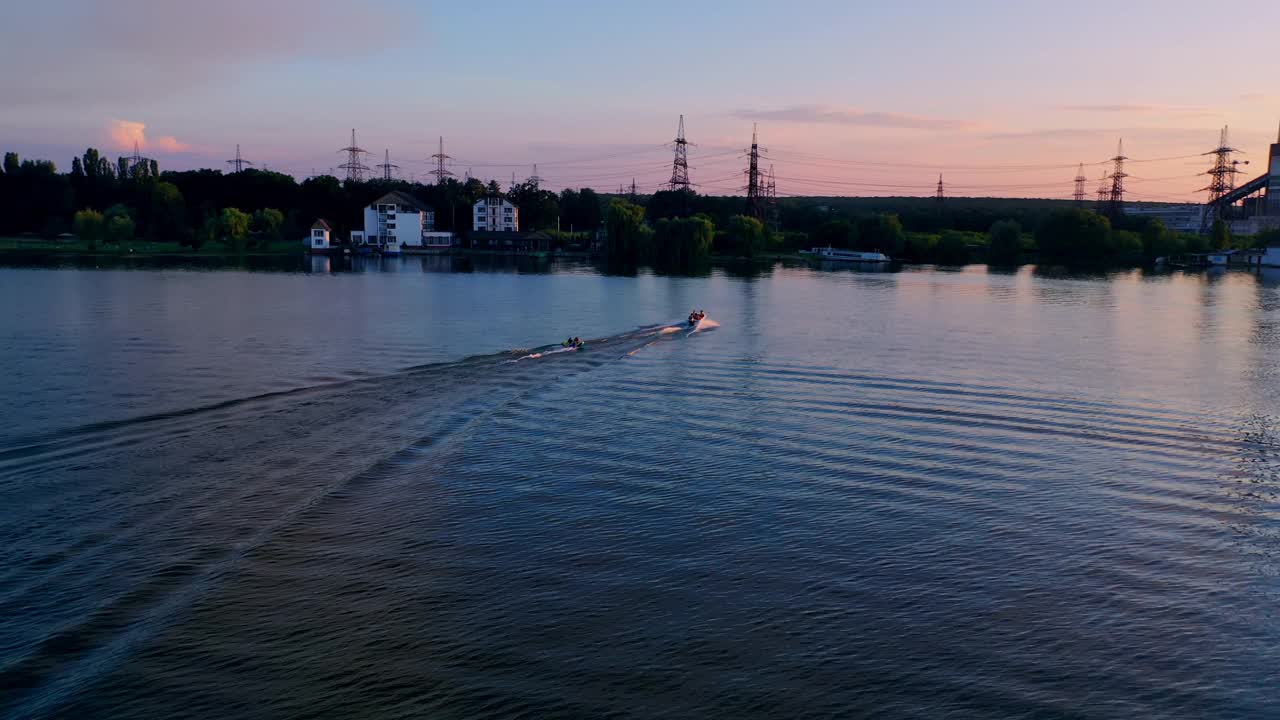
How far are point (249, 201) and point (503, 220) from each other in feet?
160

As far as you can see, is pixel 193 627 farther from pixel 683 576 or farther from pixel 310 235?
pixel 310 235

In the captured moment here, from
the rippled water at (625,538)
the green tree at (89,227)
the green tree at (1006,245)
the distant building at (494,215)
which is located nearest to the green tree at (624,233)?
the distant building at (494,215)

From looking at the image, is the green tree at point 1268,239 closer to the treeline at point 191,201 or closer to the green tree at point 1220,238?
the green tree at point 1220,238

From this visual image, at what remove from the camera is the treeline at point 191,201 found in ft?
534

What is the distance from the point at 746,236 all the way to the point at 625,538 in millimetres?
136449

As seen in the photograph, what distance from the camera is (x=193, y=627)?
37.7ft

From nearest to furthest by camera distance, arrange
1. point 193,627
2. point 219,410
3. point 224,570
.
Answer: point 193,627
point 224,570
point 219,410

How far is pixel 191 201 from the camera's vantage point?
573 ft

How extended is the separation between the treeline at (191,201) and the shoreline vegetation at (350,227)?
0.73 ft

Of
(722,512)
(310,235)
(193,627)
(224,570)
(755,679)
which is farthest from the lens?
(310,235)

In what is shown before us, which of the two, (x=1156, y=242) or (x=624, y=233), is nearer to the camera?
(x=624, y=233)

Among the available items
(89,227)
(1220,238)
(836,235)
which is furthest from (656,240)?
(1220,238)

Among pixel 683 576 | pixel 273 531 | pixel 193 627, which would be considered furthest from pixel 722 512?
pixel 193 627

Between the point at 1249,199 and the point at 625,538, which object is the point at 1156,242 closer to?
the point at 1249,199
